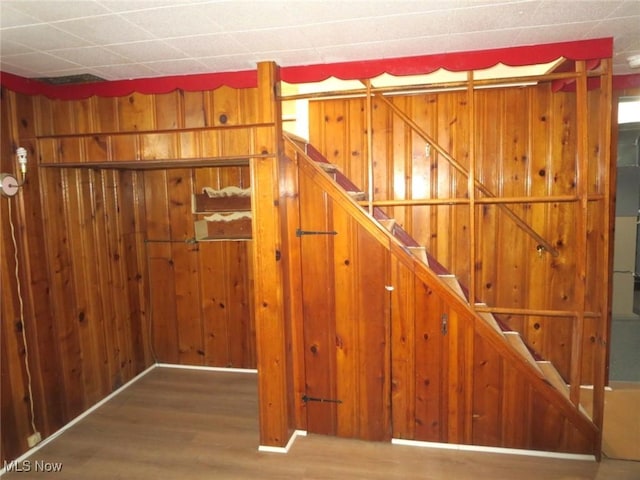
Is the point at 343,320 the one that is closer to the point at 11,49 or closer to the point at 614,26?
the point at 614,26

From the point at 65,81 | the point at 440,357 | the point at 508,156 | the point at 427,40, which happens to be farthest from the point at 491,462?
the point at 65,81

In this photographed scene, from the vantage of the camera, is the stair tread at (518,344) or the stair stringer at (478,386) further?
the stair tread at (518,344)

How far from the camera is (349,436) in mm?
2834

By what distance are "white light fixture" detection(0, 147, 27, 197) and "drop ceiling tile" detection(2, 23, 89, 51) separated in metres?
0.75

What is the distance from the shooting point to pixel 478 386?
8.64ft

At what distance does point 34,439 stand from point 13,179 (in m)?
1.68

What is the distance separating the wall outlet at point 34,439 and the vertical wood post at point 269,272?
1.48 metres

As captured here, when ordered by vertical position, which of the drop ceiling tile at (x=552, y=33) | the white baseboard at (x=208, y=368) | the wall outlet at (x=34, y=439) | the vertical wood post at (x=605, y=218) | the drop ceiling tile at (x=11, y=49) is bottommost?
the white baseboard at (x=208, y=368)

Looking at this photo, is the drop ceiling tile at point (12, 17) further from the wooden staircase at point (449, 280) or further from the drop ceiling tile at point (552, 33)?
the drop ceiling tile at point (552, 33)

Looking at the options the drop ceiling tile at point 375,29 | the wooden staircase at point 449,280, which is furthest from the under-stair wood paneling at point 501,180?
the drop ceiling tile at point 375,29

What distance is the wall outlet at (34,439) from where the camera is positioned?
8.86 feet

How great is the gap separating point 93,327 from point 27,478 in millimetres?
1104

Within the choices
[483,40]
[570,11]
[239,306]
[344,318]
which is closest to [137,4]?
[483,40]

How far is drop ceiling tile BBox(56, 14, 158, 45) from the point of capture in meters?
1.90
